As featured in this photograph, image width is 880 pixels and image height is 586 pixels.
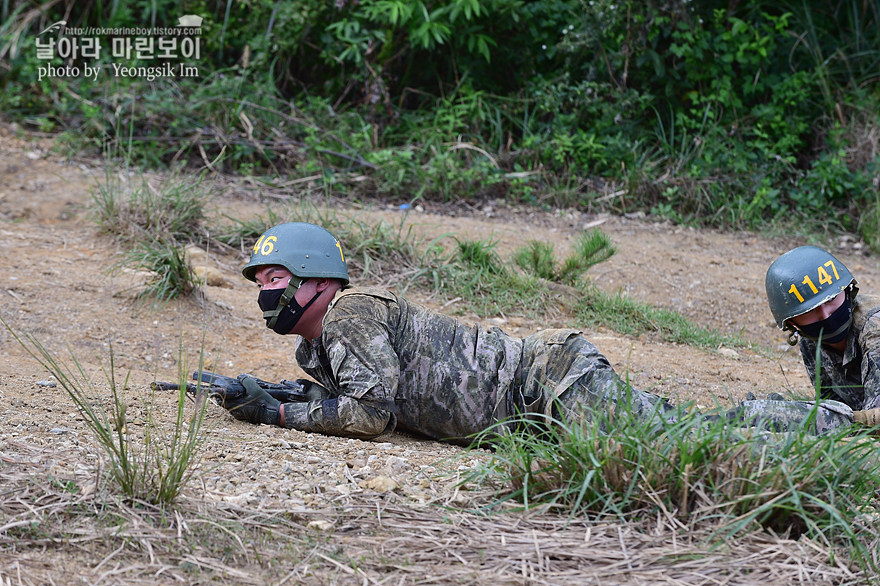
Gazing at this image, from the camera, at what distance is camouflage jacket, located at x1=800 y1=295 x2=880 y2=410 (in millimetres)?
3609

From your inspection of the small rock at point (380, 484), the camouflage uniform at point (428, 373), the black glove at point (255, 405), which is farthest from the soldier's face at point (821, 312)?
the black glove at point (255, 405)

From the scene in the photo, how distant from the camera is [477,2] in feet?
24.6

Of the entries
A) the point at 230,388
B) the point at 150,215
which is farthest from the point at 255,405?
the point at 150,215

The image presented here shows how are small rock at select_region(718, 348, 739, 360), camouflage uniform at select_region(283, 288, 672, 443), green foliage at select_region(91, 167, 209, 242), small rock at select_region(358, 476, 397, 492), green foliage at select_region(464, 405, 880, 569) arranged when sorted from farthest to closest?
green foliage at select_region(91, 167, 209, 242)
small rock at select_region(718, 348, 739, 360)
camouflage uniform at select_region(283, 288, 672, 443)
small rock at select_region(358, 476, 397, 492)
green foliage at select_region(464, 405, 880, 569)

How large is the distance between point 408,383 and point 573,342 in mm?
663

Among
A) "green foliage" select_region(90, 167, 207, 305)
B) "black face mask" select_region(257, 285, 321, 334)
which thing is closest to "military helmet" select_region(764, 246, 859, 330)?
"black face mask" select_region(257, 285, 321, 334)

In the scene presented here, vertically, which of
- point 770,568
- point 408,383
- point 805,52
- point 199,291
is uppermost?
point 805,52

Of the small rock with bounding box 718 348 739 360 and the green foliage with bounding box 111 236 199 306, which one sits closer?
the green foliage with bounding box 111 236 199 306

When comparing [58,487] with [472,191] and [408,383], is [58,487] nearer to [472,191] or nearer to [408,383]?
[408,383]

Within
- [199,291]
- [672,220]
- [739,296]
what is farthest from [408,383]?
[672,220]

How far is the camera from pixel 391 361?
10.9 ft

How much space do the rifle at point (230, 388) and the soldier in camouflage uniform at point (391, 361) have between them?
0.06 m

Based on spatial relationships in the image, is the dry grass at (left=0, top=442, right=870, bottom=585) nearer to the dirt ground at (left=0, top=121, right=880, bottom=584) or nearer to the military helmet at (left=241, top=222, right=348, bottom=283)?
the dirt ground at (left=0, top=121, right=880, bottom=584)

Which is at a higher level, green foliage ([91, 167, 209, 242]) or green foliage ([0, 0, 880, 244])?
green foliage ([0, 0, 880, 244])
